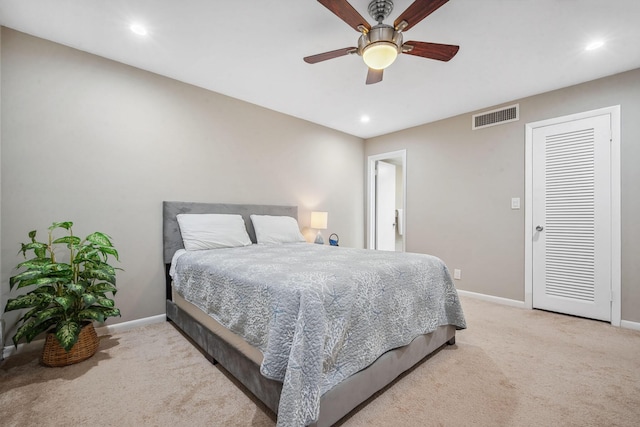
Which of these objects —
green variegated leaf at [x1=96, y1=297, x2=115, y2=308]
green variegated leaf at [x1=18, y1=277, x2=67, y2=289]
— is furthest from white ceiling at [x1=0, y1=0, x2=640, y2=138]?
green variegated leaf at [x1=96, y1=297, x2=115, y2=308]

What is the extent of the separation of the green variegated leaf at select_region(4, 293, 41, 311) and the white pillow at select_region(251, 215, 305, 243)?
1823 mm

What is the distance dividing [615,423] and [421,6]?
2.40 m

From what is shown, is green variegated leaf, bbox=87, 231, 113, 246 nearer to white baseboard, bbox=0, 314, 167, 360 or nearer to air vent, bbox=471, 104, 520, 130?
white baseboard, bbox=0, 314, 167, 360

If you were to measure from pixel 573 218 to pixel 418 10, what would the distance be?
2.85 meters

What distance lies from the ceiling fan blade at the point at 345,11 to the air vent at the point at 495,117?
259 centimetres

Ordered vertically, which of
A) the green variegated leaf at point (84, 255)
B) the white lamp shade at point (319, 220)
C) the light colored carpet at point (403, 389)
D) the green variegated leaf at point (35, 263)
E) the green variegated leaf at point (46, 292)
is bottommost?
the light colored carpet at point (403, 389)

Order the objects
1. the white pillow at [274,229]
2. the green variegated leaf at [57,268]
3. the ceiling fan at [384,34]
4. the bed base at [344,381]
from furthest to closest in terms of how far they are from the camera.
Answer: the white pillow at [274,229] < the green variegated leaf at [57,268] < the ceiling fan at [384,34] < the bed base at [344,381]

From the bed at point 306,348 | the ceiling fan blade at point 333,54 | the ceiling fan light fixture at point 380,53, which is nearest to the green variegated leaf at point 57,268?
the bed at point 306,348

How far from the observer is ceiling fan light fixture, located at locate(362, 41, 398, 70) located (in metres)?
1.76

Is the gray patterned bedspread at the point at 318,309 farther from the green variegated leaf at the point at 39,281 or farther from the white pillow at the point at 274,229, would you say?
the white pillow at the point at 274,229

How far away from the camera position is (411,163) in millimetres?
4348

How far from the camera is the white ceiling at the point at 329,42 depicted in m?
1.90

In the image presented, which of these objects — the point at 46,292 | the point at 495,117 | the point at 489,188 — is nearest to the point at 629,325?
the point at 489,188

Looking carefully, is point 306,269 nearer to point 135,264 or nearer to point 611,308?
point 135,264
